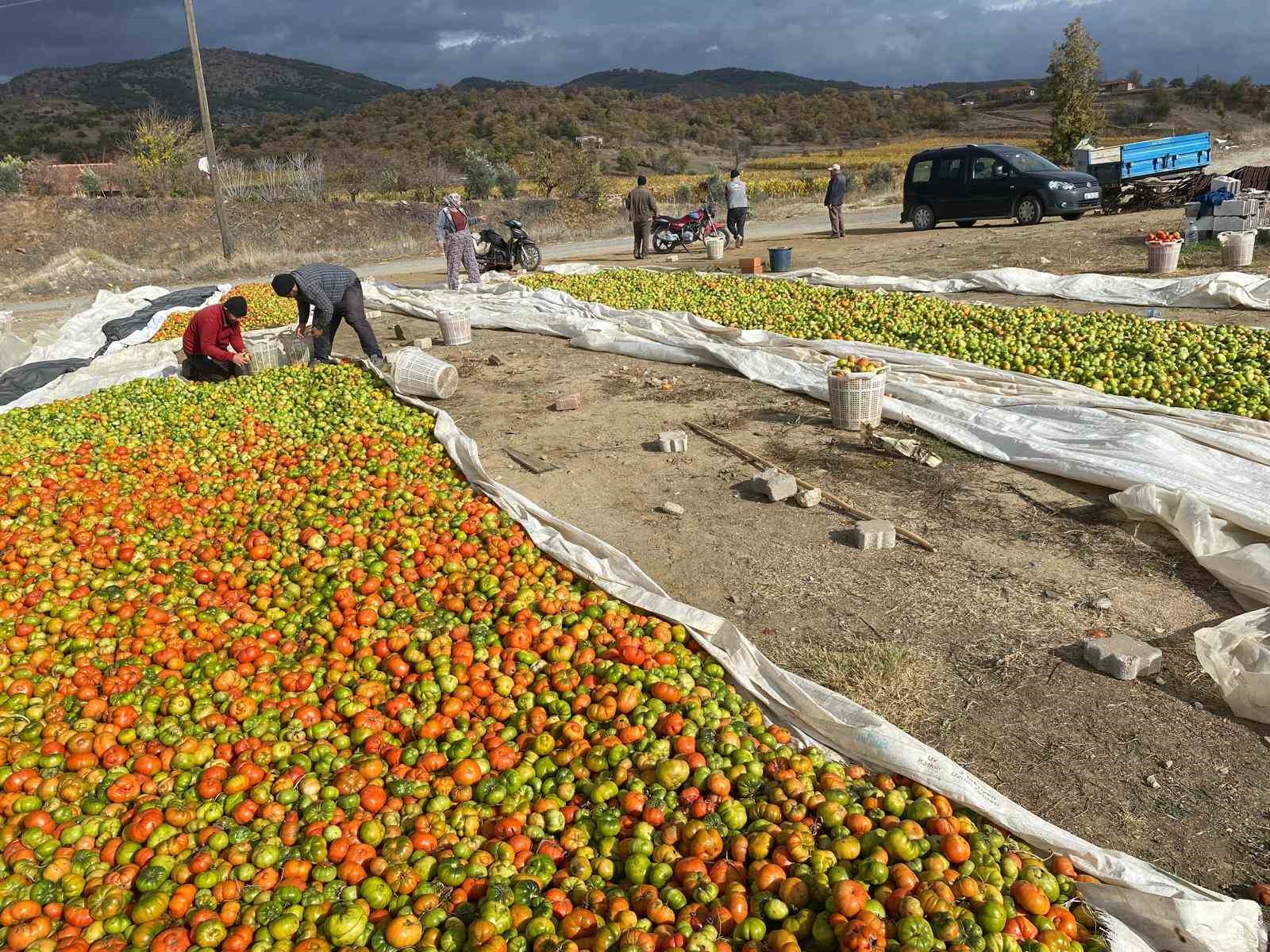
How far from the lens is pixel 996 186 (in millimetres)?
21188

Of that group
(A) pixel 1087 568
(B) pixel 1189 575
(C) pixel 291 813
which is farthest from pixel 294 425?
(B) pixel 1189 575

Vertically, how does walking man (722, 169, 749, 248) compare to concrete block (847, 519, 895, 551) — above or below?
above

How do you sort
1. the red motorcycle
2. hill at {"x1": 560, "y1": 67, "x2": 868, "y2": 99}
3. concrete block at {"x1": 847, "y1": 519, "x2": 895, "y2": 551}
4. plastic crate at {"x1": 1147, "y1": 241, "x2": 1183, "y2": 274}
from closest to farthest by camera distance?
concrete block at {"x1": 847, "y1": 519, "x2": 895, "y2": 551} → plastic crate at {"x1": 1147, "y1": 241, "x2": 1183, "y2": 274} → the red motorcycle → hill at {"x1": 560, "y1": 67, "x2": 868, "y2": 99}

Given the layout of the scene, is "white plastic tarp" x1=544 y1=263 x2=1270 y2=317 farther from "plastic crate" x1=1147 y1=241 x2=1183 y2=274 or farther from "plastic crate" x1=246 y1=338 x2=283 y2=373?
"plastic crate" x1=246 y1=338 x2=283 y2=373

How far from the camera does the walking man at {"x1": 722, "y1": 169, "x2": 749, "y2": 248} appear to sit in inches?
855

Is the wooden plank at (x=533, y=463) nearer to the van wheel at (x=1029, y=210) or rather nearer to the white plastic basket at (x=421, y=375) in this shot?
the white plastic basket at (x=421, y=375)

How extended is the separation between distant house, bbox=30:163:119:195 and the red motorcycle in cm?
2561

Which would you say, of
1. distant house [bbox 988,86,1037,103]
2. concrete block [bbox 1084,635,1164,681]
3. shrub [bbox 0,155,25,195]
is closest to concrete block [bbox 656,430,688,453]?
concrete block [bbox 1084,635,1164,681]

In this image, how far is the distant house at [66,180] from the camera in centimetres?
3434

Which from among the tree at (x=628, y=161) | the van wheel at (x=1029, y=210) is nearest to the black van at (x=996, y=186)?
the van wheel at (x=1029, y=210)

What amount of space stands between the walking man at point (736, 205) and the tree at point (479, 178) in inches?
791

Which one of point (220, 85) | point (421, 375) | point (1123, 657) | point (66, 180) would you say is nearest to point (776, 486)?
point (1123, 657)

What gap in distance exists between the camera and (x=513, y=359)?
40.1 feet

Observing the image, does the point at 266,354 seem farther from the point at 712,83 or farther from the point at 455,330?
the point at 712,83
